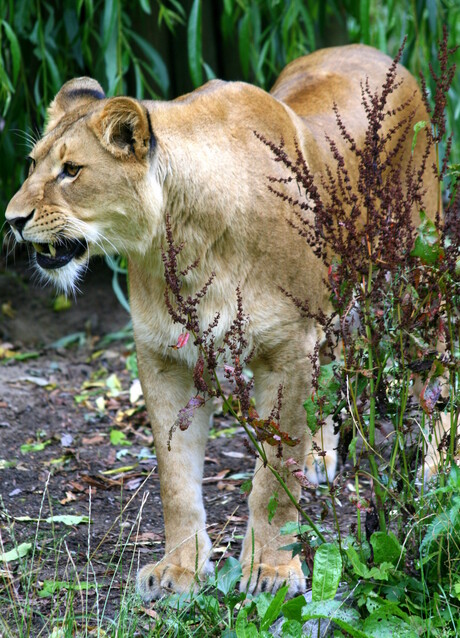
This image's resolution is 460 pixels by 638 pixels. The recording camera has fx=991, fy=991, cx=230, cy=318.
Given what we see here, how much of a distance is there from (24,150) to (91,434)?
2060mm

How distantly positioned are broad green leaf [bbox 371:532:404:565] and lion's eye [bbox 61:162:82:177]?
1466 mm

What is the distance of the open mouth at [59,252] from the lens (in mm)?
3260

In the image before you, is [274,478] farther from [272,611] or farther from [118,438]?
[118,438]

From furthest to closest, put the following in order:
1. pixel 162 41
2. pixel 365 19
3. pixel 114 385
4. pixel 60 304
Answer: pixel 60 304 < pixel 162 41 < pixel 114 385 < pixel 365 19

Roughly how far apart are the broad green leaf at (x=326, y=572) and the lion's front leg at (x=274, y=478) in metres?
0.70

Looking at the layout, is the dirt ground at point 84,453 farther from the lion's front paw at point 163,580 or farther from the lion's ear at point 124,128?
the lion's ear at point 124,128

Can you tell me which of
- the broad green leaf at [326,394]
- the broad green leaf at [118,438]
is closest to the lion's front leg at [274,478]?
the broad green leaf at [326,394]

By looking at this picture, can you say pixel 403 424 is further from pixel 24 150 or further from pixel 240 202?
pixel 24 150

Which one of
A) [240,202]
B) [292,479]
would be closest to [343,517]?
[292,479]

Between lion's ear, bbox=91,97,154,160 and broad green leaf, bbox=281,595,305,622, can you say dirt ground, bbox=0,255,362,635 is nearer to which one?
broad green leaf, bbox=281,595,305,622

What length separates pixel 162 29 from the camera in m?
6.24

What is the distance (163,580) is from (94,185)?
1.30m

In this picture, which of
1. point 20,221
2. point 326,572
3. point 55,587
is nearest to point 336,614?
point 326,572

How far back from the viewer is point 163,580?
324 centimetres
